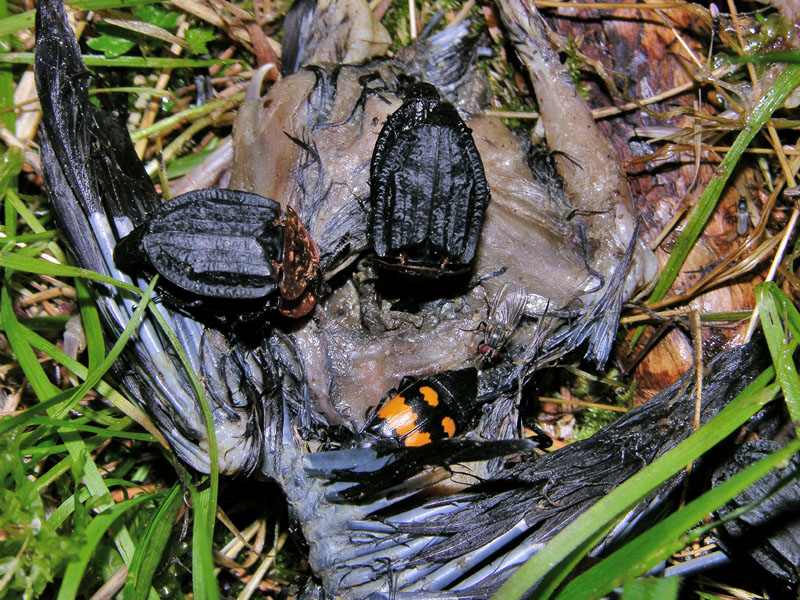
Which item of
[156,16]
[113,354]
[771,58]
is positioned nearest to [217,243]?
[113,354]

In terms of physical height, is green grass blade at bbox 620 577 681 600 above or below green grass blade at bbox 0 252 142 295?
below

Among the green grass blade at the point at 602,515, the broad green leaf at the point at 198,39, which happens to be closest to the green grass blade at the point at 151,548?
the green grass blade at the point at 602,515

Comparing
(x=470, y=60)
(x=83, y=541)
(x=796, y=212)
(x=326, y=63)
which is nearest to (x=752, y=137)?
(x=796, y=212)

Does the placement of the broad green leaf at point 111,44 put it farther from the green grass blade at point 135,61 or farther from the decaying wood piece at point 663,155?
the decaying wood piece at point 663,155

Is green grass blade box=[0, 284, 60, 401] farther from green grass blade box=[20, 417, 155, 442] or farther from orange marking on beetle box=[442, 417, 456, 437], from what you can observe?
orange marking on beetle box=[442, 417, 456, 437]

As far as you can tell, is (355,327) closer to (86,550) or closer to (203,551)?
(203,551)

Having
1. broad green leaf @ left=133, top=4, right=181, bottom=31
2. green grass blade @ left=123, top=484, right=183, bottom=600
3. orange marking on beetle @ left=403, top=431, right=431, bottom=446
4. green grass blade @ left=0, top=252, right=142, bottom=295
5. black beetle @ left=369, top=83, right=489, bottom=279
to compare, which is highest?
broad green leaf @ left=133, top=4, right=181, bottom=31

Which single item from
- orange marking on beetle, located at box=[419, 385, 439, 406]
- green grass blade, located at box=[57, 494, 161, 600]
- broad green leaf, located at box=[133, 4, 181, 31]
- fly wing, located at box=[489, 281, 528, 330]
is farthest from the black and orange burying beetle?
broad green leaf, located at box=[133, 4, 181, 31]
